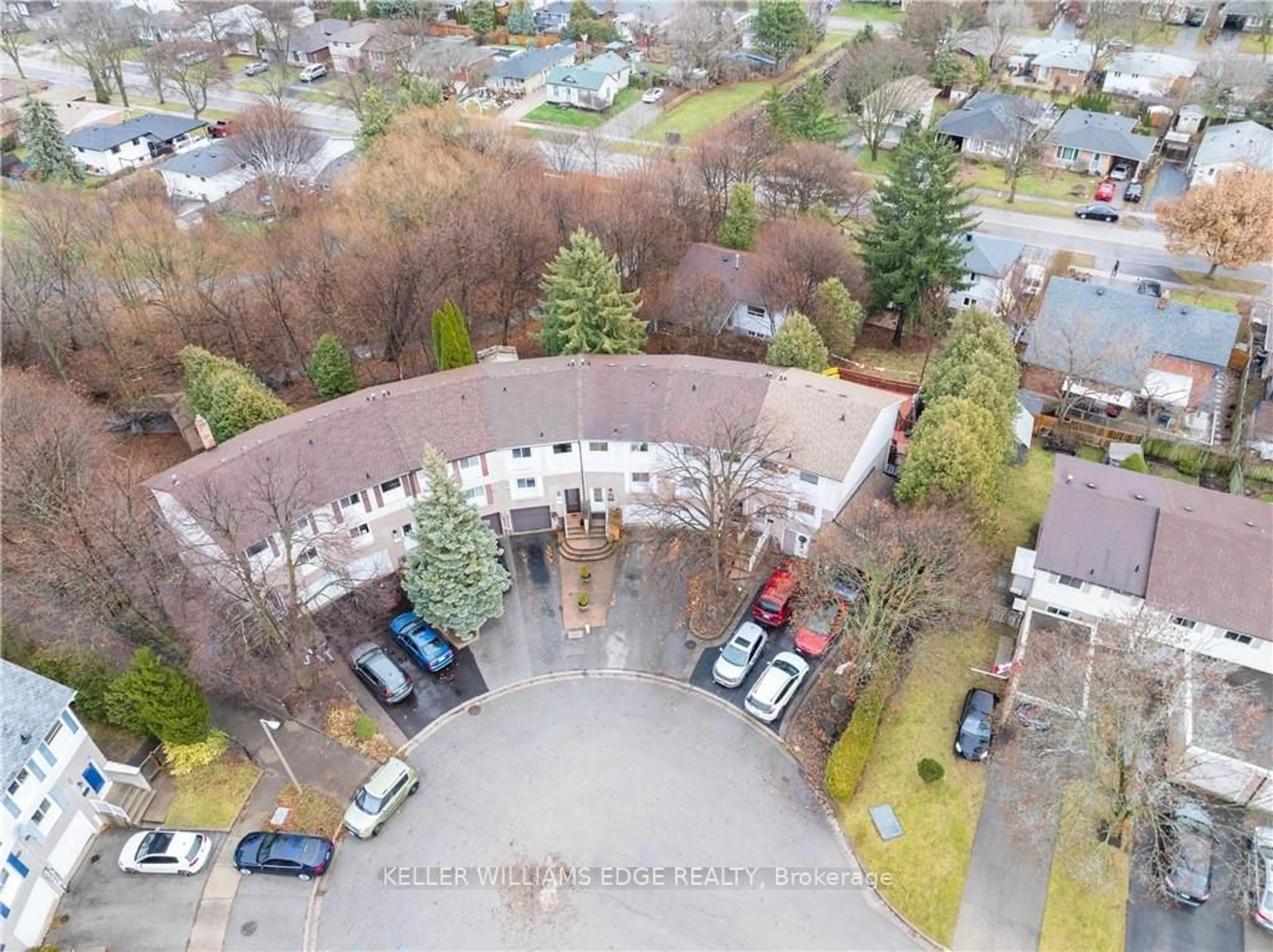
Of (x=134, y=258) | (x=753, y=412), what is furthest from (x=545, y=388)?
(x=134, y=258)

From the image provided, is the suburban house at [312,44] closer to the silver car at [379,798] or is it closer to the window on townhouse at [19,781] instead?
the window on townhouse at [19,781]

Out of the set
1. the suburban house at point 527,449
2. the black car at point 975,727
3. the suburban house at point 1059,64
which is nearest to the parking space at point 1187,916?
the black car at point 975,727

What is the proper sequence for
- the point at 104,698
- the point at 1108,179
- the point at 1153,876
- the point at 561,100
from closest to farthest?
the point at 1153,876, the point at 104,698, the point at 1108,179, the point at 561,100

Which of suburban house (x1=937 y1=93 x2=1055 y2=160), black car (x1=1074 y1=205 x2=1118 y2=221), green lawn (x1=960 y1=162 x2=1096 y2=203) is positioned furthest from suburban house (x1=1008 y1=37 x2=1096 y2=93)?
black car (x1=1074 y1=205 x2=1118 y2=221)

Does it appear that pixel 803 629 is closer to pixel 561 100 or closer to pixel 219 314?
pixel 219 314

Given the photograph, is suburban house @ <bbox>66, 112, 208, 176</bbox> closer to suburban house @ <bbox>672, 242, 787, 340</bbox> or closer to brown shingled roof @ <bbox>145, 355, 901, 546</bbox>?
suburban house @ <bbox>672, 242, 787, 340</bbox>
